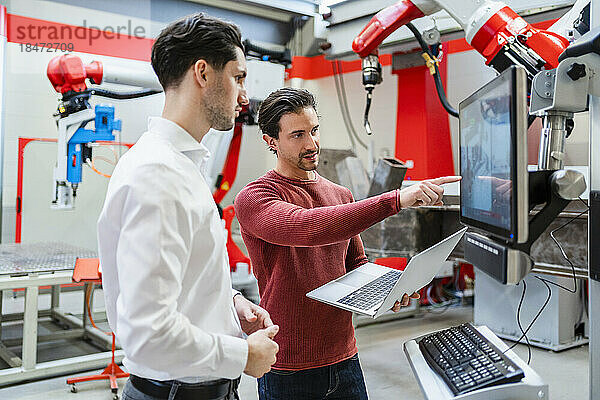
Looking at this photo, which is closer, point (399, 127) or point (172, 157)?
point (172, 157)

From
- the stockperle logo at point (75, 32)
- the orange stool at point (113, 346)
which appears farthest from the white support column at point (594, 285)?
the stockperle logo at point (75, 32)

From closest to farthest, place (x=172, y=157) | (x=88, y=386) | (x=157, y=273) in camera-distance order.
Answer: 1. (x=157, y=273)
2. (x=172, y=157)
3. (x=88, y=386)

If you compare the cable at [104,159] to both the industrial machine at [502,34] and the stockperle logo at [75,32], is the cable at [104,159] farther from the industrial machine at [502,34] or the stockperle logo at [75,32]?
the industrial machine at [502,34]

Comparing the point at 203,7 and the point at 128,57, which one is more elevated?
the point at 203,7

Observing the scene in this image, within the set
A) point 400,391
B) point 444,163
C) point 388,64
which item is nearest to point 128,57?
point 388,64

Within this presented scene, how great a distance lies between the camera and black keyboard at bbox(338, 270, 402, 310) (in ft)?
4.45

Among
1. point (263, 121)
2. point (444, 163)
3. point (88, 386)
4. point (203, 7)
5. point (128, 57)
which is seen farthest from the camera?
point (203, 7)

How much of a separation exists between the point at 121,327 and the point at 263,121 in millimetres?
917

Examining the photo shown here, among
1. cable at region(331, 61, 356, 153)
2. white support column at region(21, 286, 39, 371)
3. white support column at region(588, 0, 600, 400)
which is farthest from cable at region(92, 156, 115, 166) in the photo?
white support column at region(588, 0, 600, 400)

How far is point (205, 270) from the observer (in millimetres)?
1013

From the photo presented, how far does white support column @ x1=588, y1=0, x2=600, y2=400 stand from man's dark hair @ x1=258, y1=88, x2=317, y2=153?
0.79m

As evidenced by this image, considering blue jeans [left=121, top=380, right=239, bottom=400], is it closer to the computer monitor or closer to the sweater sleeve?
the sweater sleeve

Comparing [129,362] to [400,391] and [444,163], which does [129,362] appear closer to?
[400,391]

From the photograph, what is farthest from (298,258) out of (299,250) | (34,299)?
(34,299)
